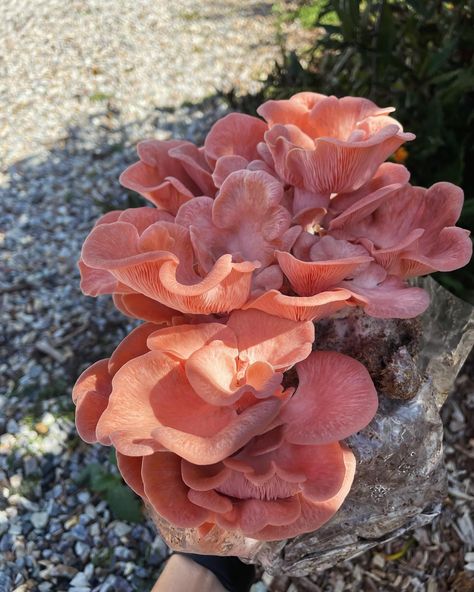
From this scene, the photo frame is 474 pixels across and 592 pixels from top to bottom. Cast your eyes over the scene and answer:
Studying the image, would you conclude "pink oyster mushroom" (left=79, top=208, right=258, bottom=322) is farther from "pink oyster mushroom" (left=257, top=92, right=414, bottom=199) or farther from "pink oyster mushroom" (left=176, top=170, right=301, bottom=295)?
"pink oyster mushroom" (left=257, top=92, right=414, bottom=199)

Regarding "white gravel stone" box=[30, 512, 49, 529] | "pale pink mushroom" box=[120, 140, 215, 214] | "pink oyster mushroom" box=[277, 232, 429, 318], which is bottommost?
"white gravel stone" box=[30, 512, 49, 529]

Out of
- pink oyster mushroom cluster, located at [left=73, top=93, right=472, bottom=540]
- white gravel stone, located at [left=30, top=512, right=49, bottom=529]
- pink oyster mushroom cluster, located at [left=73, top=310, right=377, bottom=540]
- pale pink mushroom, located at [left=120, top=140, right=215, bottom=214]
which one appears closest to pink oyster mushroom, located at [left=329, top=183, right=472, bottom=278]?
pink oyster mushroom cluster, located at [left=73, top=93, right=472, bottom=540]

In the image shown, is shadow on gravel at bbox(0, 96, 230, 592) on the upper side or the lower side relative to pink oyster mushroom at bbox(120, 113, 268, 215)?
lower

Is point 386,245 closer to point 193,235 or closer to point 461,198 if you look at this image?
point 461,198

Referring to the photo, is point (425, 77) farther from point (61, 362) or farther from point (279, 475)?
point (279, 475)

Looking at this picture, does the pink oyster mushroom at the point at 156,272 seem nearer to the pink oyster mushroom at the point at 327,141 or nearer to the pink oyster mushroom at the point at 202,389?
the pink oyster mushroom at the point at 202,389

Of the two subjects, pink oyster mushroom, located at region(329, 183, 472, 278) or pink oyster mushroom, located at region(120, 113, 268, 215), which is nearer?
pink oyster mushroom, located at region(329, 183, 472, 278)

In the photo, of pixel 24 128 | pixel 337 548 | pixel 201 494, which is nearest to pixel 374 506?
pixel 337 548
